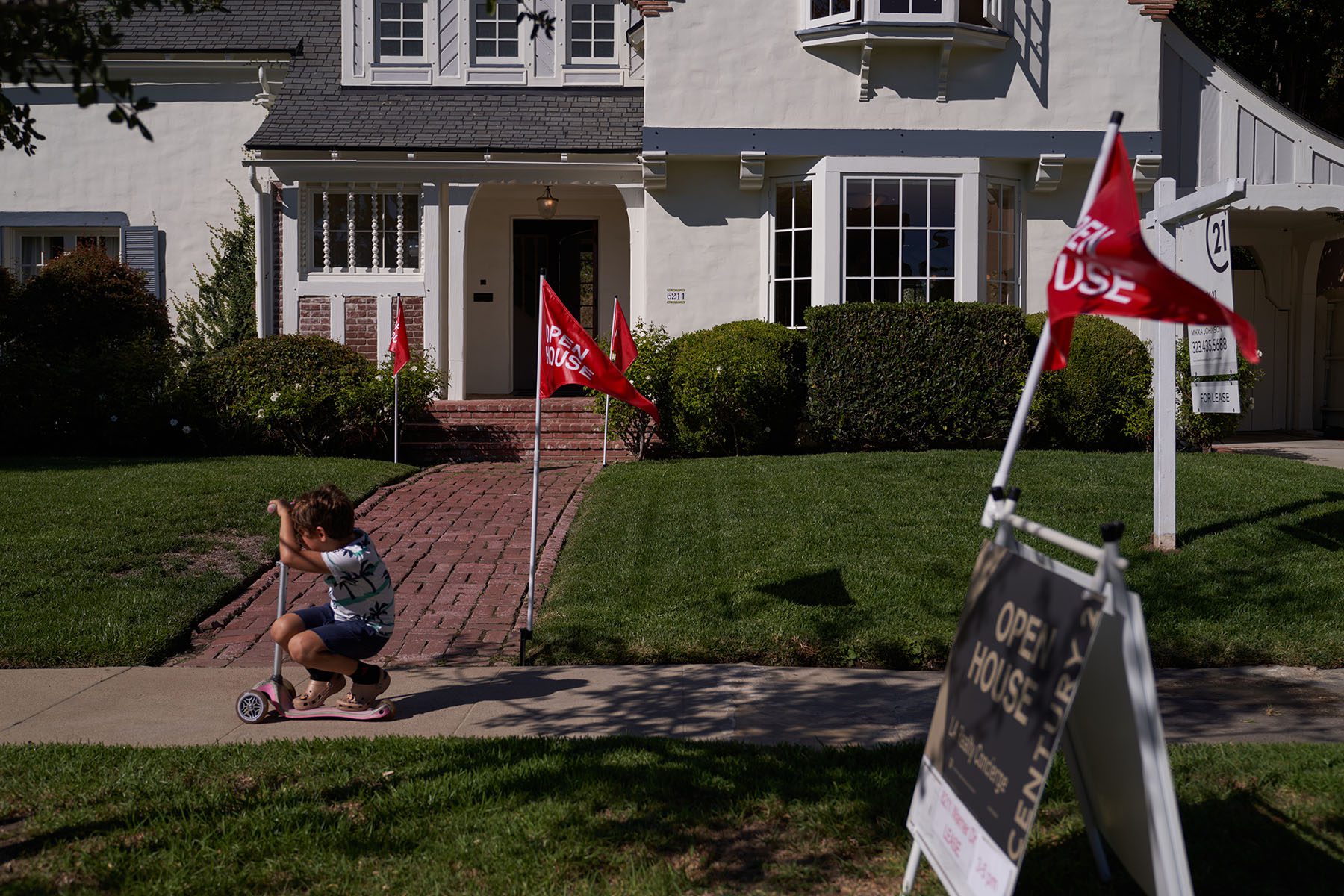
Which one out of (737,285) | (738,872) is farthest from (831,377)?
(738,872)

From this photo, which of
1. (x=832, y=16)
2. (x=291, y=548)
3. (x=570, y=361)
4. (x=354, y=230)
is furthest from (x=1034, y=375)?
(x=354, y=230)

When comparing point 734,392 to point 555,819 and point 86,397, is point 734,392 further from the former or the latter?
point 555,819

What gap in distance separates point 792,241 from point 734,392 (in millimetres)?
2929

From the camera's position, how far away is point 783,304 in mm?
14609

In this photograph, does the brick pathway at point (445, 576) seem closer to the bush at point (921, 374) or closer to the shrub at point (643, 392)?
the shrub at point (643, 392)

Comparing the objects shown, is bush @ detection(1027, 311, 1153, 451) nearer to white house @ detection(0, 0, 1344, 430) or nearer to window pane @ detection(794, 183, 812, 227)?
white house @ detection(0, 0, 1344, 430)

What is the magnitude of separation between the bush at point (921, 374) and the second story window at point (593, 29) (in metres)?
6.06

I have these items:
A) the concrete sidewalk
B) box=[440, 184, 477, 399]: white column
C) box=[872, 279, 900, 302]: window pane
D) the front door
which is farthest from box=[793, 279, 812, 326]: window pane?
the concrete sidewalk

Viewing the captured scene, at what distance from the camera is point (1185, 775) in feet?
14.3

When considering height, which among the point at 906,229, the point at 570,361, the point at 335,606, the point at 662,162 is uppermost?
the point at 662,162

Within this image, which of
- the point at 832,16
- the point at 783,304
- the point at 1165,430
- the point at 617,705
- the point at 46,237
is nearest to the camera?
the point at 617,705

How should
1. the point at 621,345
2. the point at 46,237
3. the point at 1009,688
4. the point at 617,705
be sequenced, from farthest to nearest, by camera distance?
the point at 46,237 → the point at 621,345 → the point at 617,705 → the point at 1009,688

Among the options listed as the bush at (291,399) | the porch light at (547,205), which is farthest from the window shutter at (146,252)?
the porch light at (547,205)

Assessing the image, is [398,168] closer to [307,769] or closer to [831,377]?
[831,377]
